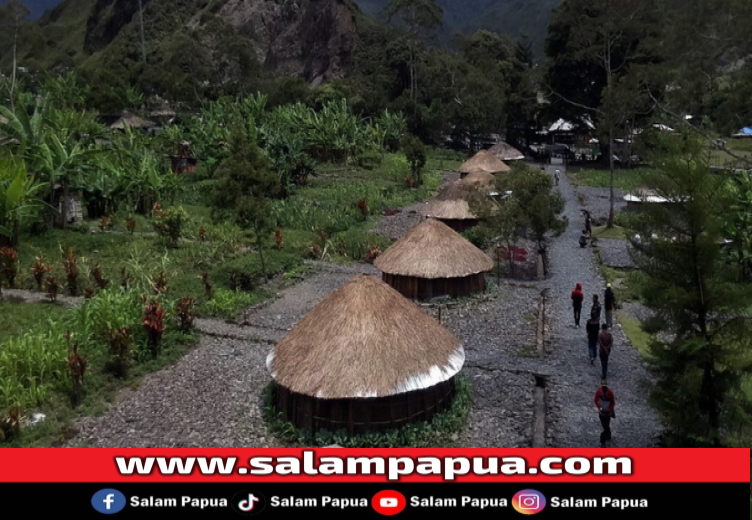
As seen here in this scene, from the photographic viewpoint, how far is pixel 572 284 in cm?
2377

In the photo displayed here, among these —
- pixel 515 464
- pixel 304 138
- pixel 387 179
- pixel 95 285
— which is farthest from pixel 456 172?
pixel 515 464

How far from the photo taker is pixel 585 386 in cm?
1501

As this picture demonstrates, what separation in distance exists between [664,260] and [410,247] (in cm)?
1221

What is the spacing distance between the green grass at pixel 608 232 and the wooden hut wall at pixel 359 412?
2197 centimetres

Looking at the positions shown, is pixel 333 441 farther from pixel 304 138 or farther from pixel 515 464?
pixel 304 138

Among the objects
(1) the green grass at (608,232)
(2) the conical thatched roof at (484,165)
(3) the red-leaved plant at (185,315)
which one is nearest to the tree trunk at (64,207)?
(3) the red-leaved plant at (185,315)

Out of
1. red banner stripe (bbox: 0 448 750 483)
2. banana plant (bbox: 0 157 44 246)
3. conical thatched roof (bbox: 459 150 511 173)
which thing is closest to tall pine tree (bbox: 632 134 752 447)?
red banner stripe (bbox: 0 448 750 483)

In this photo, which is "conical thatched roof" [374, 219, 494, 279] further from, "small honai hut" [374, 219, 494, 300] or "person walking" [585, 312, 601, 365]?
"person walking" [585, 312, 601, 365]

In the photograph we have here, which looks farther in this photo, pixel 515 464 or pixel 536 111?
pixel 536 111

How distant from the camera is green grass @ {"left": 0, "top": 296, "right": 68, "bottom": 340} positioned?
17031 millimetres
